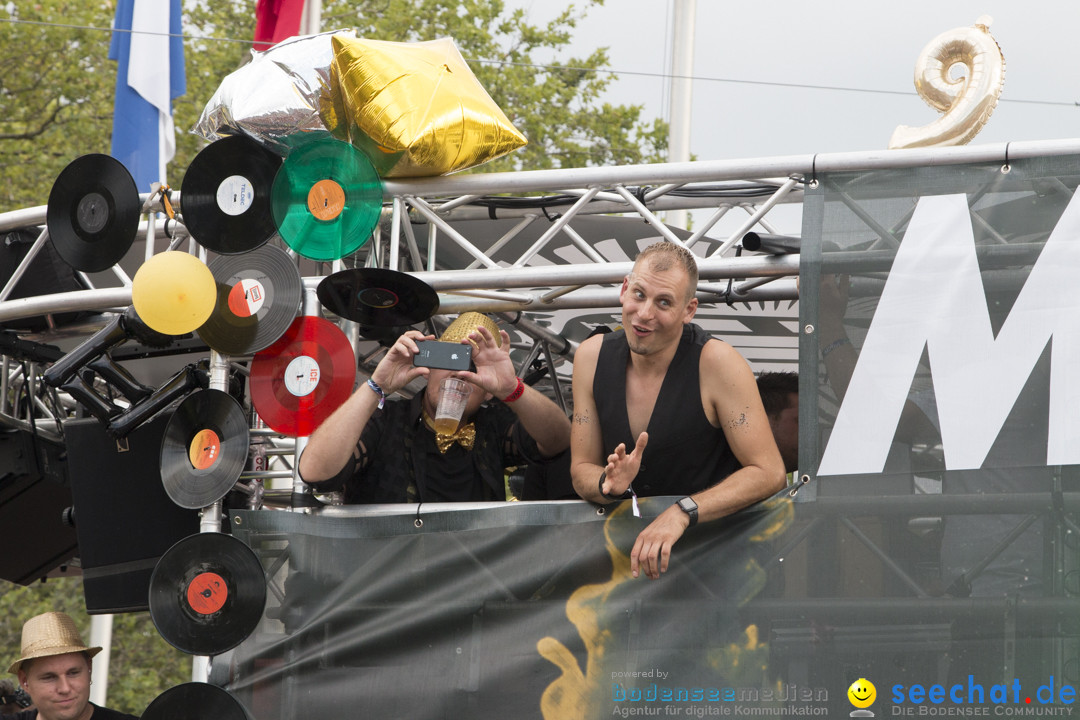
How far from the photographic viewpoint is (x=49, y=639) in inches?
185

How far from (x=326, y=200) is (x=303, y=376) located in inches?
25.5

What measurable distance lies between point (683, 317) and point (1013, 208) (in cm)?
103

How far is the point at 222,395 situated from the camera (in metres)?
4.46

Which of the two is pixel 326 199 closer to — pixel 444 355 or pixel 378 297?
pixel 378 297

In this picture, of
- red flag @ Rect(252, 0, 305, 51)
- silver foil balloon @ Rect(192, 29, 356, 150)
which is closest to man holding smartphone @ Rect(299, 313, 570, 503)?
silver foil balloon @ Rect(192, 29, 356, 150)

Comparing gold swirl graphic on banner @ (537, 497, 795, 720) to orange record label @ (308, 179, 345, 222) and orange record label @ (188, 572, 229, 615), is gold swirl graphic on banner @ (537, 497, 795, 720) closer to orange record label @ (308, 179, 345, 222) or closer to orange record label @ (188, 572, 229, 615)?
orange record label @ (188, 572, 229, 615)

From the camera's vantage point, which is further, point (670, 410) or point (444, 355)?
point (444, 355)

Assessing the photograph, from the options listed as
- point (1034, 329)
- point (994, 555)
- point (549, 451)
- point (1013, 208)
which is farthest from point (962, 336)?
point (549, 451)

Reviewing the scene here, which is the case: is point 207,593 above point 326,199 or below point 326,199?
below

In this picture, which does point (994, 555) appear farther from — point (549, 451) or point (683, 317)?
point (549, 451)

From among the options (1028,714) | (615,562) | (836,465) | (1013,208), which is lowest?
(1028,714)

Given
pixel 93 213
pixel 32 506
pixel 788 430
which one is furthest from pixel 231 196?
pixel 32 506

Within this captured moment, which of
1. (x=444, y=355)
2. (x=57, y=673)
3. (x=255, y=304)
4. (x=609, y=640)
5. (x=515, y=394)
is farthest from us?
(x=57, y=673)

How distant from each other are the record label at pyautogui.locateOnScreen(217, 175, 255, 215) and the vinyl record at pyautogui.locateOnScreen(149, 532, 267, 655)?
4.01 ft
